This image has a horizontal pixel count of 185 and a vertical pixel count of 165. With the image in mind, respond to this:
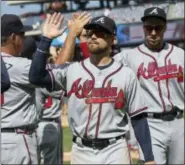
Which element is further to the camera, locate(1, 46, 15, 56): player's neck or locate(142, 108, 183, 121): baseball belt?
locate(142, 108, 183, 121): baseball belt

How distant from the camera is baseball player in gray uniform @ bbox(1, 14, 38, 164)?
5.72 meters

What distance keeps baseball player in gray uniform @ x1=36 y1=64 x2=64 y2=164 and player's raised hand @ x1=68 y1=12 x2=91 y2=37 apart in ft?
8.05

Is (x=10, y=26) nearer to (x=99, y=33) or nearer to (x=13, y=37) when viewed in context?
(x=13, y=37)

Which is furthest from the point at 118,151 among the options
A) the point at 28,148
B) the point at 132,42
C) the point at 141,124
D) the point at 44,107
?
the point at 132,42

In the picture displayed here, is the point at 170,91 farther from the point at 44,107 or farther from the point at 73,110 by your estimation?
the point at 44,107

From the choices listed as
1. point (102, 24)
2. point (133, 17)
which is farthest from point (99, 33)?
point (133, 17)

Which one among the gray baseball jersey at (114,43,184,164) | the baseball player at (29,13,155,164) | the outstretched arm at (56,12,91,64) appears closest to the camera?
the baseball player at (29,13,155,164)

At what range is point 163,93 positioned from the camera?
258 inches

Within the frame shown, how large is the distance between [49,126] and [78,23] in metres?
2.96

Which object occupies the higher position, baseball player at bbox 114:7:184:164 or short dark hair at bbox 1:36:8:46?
short dark hair at bbox 1:36:8:46

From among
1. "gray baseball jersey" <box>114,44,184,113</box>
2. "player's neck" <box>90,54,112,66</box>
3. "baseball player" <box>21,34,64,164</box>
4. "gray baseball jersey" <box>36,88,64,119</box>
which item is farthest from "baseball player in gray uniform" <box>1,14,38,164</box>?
"gray baseball jersey" <box>36,88,64,119</box>

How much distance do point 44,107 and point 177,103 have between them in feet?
7.38

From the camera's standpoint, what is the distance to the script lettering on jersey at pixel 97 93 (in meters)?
5.28

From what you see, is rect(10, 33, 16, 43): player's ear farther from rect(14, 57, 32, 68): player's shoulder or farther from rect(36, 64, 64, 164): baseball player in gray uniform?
rect(36, 64, 64, 164): baseball player in gray uniform
